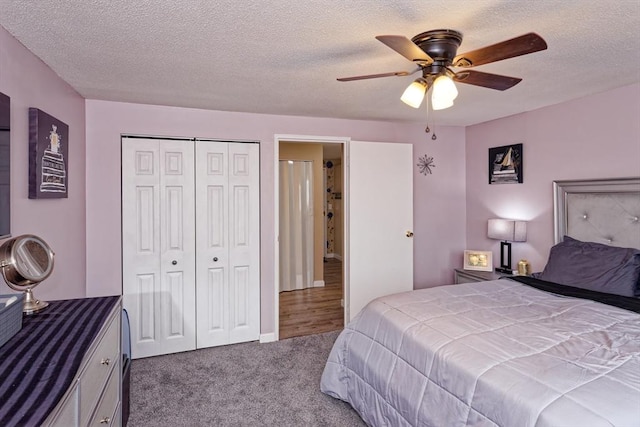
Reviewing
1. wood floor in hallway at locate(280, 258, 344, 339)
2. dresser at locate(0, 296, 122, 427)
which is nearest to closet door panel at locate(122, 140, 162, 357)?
wood floor in hallway at locate(280, 258, 344, 339)

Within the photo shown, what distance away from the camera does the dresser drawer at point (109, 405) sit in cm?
Result: 141

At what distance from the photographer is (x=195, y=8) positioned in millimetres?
1621

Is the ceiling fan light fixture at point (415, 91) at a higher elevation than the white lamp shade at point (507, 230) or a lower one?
higher

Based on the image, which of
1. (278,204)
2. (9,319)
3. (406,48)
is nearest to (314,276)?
(278,204)

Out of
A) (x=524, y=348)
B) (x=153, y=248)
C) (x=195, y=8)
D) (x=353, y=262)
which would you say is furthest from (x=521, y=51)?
(x=153, y=248)

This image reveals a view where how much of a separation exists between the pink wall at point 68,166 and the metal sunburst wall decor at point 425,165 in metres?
3.37

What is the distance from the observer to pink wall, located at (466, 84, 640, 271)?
9.32ft

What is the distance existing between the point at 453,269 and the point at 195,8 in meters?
3.91

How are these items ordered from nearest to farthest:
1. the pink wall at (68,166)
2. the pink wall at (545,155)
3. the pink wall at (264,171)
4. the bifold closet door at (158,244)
A: the pink wall at (68,166) < the pink wall at (545,155) < the pink wall at (264,171) < the bifold closet door at (158,244)

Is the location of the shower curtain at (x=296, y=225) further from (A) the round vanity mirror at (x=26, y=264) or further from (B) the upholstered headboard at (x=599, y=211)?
(A) the round vanity mirror at (x=26, y=264)

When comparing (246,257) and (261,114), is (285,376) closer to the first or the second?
(246,257)

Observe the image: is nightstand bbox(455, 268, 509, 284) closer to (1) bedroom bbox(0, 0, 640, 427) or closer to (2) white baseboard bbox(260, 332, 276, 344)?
(1) bedroom bbox(0, 0, 640, 427)

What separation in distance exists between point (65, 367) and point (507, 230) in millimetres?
3742

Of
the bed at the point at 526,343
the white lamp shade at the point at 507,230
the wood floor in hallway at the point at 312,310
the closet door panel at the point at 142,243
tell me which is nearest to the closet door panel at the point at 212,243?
the closet door panel at the point at 142,243
